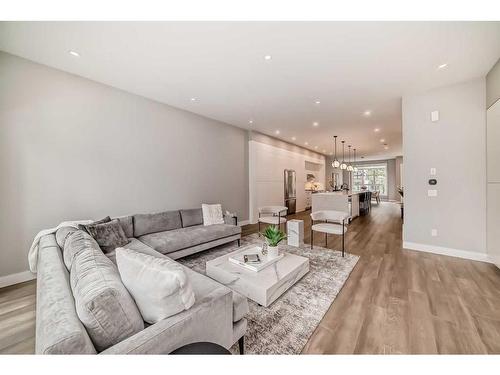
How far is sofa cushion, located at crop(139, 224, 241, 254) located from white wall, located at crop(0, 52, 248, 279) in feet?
3.21

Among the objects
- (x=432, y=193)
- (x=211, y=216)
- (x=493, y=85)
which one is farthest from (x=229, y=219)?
(x=493, y=85)

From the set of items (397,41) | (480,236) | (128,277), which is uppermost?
(397,41)

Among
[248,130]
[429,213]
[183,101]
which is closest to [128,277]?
[183,101]

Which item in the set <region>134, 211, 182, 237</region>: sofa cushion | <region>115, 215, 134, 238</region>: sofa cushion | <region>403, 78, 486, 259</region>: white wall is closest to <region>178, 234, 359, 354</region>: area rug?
<region>134, 211, 182, 237</region>: sofa cushion

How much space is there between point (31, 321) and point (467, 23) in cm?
545

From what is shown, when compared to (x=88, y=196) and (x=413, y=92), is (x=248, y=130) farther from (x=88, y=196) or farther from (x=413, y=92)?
(x=88, y=196)

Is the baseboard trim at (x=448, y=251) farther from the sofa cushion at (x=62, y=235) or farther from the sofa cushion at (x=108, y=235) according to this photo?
the sofa cushion at (x=62, y=235)

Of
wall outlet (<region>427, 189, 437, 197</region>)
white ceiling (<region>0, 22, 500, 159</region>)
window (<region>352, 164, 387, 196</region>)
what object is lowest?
wall outlet (<region>427, 189, 437, 197</region>)

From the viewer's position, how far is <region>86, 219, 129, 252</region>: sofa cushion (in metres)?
2.57

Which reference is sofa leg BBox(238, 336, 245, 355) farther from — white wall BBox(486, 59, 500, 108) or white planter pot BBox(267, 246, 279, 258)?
white wall BBox(486, 59, 500, 108)

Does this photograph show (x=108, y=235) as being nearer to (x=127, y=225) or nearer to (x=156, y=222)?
(x=127, y=225)

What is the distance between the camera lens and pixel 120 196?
3564 millimetres

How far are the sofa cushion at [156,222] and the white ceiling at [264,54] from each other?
90.3 inches

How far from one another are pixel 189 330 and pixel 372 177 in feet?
52.0
